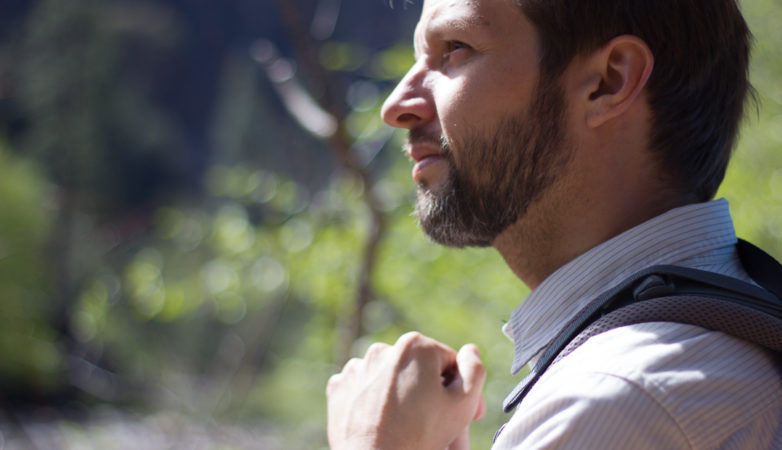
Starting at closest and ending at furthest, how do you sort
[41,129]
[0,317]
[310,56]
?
[310,56]
[0,317]
[41,129]

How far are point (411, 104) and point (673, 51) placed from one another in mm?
267

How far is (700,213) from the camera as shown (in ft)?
2.36

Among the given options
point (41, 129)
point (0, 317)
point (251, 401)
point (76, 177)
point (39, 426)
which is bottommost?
point (251, 401)

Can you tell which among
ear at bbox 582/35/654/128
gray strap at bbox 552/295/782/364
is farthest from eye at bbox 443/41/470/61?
gray strap at bbox 552/295/782/364

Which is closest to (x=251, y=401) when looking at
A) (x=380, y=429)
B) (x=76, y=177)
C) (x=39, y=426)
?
(x=39, y=426)

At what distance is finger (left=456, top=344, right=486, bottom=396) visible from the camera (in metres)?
0.79

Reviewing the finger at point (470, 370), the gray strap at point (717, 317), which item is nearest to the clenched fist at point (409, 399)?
the finger at point (470, 370)

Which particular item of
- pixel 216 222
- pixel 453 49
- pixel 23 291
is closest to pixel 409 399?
pixel 453 49

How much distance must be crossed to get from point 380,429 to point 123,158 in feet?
29.1

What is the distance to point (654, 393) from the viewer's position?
0.53 m

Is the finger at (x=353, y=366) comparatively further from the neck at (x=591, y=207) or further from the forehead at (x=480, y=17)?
the forehead at (x=480, y=17)

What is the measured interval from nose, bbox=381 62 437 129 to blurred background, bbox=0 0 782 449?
0.38 m

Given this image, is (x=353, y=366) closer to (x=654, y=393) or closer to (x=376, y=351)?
(x=376, y=351)

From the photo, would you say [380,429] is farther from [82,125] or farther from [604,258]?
[82,125]
